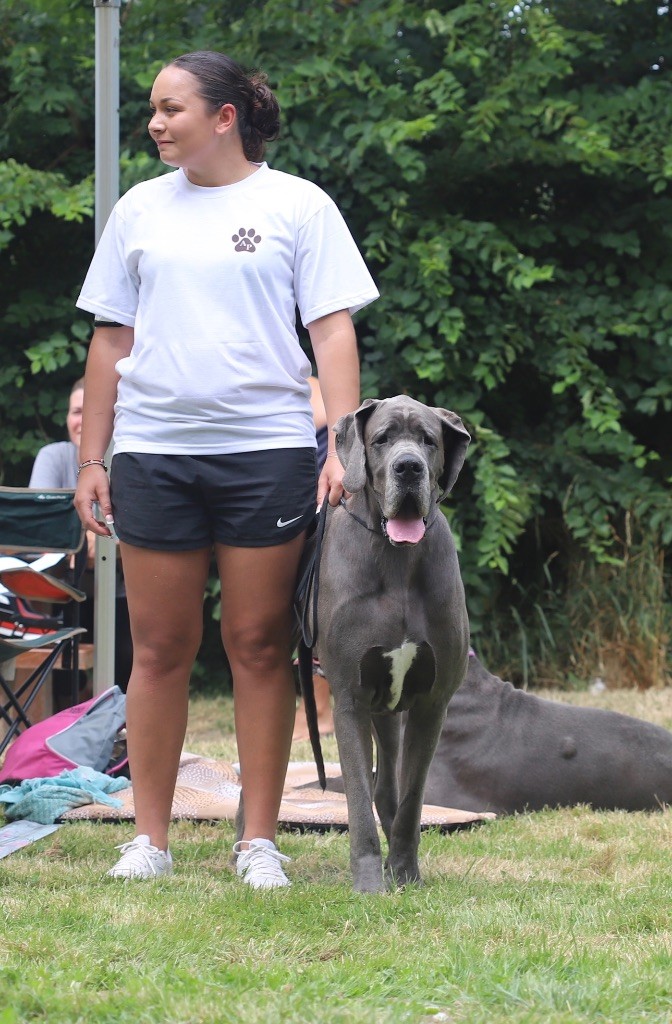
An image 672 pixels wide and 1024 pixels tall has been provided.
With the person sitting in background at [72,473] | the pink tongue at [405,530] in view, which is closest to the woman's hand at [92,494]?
the pink tongue at [405,530]

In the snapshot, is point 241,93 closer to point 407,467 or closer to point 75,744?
point 407,467

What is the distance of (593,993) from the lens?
222 cm

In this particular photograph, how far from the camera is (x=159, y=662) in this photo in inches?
127

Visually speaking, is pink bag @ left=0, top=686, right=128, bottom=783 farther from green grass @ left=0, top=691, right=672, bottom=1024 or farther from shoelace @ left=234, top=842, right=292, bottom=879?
shoelace @ left=234, top=842, right=292, bottom=879

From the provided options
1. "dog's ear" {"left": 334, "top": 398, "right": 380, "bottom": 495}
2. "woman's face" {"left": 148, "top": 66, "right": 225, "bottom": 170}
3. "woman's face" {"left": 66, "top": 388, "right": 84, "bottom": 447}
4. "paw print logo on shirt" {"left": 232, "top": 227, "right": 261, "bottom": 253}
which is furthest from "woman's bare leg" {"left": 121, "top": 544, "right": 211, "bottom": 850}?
"woman's face" {"left": 66, "top": 388, "right": 84, "bottom": 447}

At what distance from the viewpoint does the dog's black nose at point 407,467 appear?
287 cm

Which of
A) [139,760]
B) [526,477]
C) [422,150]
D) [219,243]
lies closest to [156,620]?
[139,760]

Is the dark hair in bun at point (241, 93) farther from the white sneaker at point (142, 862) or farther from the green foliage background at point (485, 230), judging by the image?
the green foliage background at point (485, 230)

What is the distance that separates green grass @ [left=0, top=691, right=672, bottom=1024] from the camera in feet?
7.07

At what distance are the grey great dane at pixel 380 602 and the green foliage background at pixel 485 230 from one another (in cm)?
373

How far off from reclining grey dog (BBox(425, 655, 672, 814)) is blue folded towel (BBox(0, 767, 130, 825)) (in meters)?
1.15

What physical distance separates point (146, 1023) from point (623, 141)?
6.13 m

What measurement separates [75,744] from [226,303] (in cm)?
219

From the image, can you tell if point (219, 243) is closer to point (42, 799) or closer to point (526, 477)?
point (42, 799)
